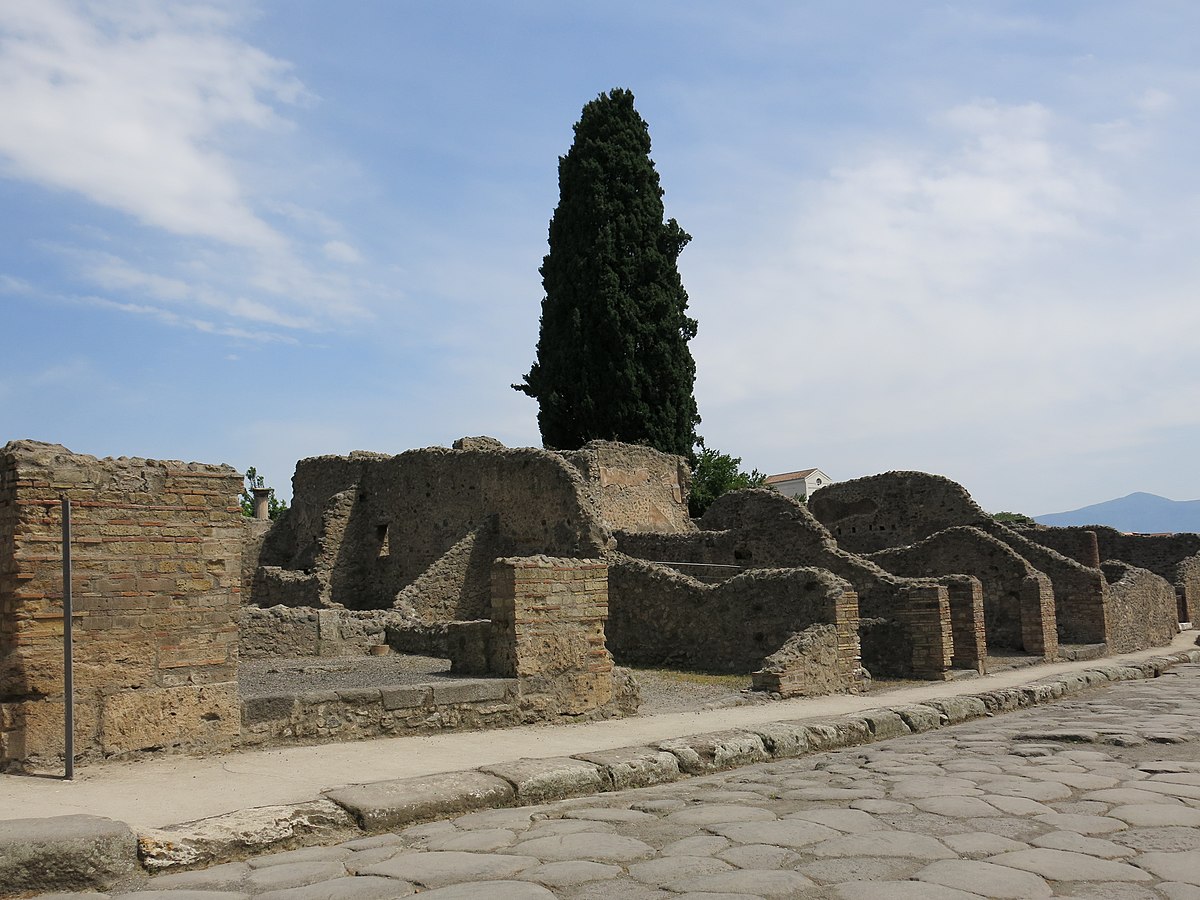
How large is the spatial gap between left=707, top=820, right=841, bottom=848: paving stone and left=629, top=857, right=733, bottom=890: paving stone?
351mm

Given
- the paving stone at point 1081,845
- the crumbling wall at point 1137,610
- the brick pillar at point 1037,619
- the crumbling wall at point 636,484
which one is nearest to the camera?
the paving stone at point 1081,845

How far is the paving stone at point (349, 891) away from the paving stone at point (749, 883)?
964 mm

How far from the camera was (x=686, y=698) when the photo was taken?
1034cm

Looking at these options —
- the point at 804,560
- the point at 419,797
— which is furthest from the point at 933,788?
the point at 804,560

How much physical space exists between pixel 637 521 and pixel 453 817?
17476 millimetres

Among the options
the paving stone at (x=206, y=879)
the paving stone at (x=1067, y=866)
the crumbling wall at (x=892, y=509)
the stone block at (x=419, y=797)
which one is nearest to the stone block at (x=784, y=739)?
the stone block at (x=419, y=797)

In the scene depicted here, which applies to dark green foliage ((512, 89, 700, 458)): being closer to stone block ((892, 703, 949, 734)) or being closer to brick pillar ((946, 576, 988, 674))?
brick pillar ((946, 576, 988, 674))

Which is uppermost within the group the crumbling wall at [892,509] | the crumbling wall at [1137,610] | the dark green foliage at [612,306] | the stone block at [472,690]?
the dark green foliage at [612,306]

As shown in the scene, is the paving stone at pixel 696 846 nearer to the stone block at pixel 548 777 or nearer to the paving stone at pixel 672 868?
the paving stone at pixel 672 868

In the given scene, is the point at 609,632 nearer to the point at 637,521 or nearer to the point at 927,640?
the point at 927,640

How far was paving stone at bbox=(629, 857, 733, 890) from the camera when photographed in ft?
12.2

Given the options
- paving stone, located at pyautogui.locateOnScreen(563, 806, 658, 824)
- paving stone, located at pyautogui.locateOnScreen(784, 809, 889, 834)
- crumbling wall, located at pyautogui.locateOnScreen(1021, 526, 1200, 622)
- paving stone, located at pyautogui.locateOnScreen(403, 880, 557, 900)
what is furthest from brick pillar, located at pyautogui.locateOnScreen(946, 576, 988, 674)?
crumbling wall, located at pyautogui.locateOnScreen(1021, 526, 1200, 622)

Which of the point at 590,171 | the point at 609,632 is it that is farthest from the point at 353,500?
the point at 590,171

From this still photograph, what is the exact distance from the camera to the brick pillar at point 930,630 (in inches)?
517
